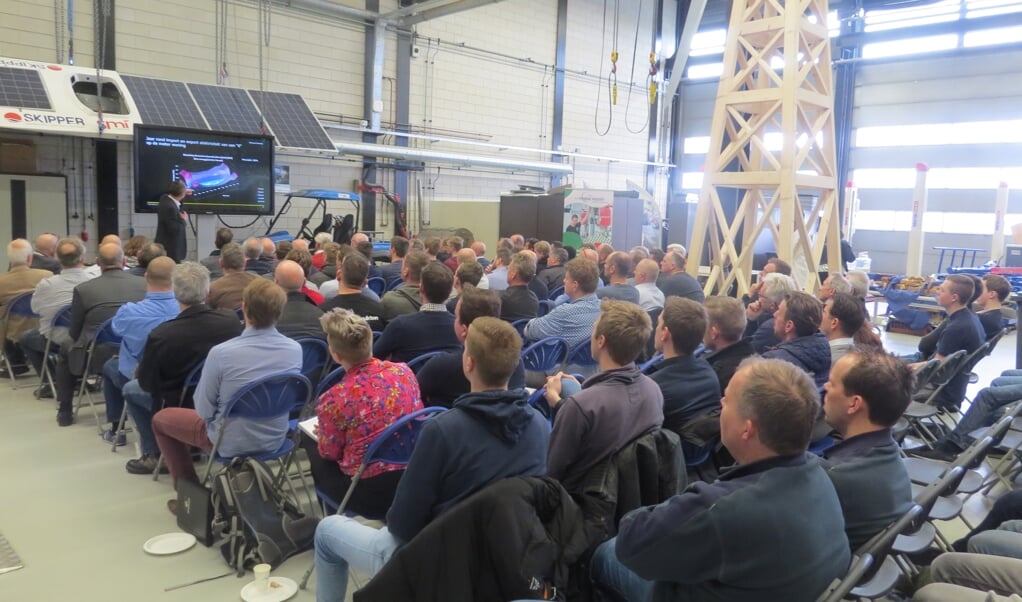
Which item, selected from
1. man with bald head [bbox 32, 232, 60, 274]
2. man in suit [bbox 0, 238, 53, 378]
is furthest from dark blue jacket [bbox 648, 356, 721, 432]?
man with bald head [bbox 32, 232, 60, 274]

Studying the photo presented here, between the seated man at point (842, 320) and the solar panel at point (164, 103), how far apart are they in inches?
336

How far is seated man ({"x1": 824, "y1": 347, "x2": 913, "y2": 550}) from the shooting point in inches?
76.5

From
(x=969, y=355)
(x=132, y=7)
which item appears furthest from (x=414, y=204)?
(x=969, y=355)

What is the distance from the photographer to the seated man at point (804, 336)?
3518 millimetres

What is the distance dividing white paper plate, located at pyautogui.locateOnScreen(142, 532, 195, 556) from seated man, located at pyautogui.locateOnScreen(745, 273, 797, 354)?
10.6ft

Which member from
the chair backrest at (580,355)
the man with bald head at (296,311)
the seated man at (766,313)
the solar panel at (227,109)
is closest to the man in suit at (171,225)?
the solar panel at (227,109)

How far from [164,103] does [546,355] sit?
7748 millimetres

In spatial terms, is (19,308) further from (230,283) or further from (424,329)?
(424,329)

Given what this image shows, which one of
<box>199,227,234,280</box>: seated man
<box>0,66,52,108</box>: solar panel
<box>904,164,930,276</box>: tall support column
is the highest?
<box>0,66,52,108</box>: solar panel

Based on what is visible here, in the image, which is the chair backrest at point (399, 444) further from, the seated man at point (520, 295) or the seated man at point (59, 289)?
the seated man at point (59, 289)

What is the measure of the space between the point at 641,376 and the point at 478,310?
90 centimetres

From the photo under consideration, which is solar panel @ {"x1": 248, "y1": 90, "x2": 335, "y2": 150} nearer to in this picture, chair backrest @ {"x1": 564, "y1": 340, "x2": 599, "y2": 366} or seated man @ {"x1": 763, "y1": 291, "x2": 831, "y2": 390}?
chair backrest @ {"x1": 564, "y1": 340, "x2": 599, "y2": 366}

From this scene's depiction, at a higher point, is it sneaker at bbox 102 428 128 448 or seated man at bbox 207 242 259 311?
seated man at bbox 207 242 259 311

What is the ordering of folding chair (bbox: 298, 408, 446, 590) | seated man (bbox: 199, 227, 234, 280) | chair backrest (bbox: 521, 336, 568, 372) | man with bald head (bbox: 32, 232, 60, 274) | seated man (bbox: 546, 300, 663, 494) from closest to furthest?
seated man (bbox: 546, 300, 663, 494), folding chair (bbox: 298, 408, 446, 590), chair backrest (bbox: 521, 336, 568, 372), man with bald head (bbox: 32, 232, 60, 274), seated man (bbox: 199, 227, 234, 280)
